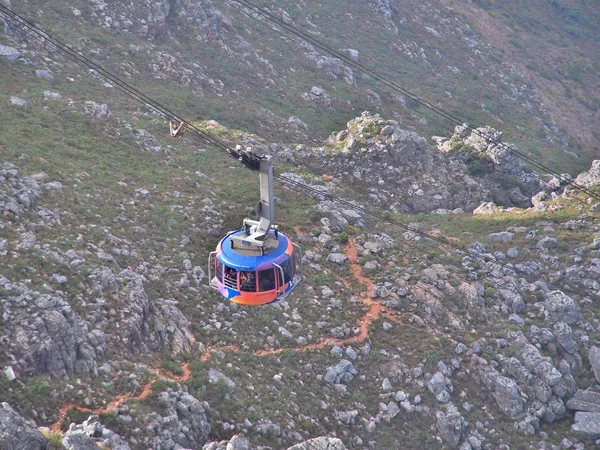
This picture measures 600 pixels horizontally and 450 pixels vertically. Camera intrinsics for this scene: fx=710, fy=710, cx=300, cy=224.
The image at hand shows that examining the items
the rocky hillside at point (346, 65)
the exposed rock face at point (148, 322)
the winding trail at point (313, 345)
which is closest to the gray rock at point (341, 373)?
the winding trail at point (313, 345)

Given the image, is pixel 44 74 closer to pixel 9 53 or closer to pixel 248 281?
pixel 9 53

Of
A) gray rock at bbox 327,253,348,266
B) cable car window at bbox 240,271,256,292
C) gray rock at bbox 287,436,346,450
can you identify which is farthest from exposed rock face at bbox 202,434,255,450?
gray rock at bbox 327,253,348,266

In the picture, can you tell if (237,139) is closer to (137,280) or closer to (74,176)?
(74,176)

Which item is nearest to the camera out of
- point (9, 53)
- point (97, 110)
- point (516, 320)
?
point (516, 320)

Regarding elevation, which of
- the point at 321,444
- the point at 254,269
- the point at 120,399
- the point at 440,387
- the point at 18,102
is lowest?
the point at 18,102

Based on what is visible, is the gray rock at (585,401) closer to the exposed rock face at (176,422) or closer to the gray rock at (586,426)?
the gray rock at (586,426)

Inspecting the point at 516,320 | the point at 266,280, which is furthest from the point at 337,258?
the point at 266,280

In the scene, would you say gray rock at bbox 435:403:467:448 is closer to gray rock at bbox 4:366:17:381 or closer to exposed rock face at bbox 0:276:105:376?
exposed rock face at bbox 0:276:105:376
